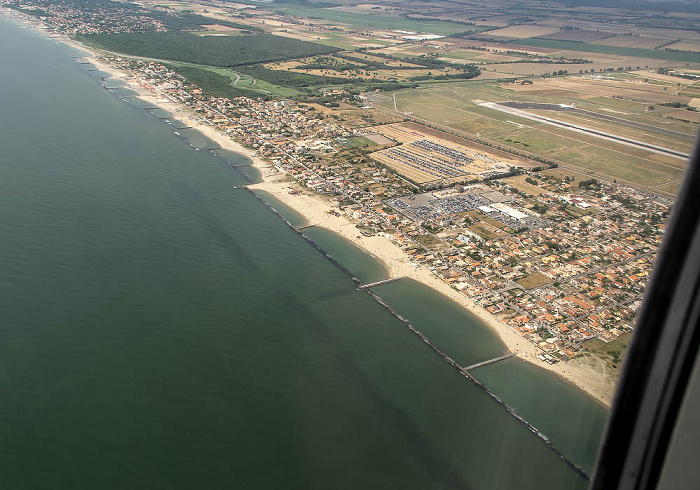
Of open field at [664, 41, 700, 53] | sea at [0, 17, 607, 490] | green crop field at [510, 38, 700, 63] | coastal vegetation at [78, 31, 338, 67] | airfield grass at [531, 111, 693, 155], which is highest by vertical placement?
open field at [664, 41, 700, 53]

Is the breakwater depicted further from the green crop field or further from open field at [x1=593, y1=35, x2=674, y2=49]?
open field at [x1=593, y1=35, x2=674, y2=49]

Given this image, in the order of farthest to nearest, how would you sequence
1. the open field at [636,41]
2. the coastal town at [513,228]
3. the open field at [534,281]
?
the open field at [636,41] → the open field at [534,281] → the coastal town at [513,228]

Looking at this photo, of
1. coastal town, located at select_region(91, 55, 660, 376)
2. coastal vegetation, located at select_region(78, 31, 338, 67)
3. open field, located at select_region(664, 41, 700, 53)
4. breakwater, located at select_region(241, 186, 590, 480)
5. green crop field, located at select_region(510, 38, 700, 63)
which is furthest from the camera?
open field, located at select_region(664, 41, 700, 53)

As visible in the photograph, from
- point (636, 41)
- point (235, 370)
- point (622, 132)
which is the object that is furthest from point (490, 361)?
point (636, 41)

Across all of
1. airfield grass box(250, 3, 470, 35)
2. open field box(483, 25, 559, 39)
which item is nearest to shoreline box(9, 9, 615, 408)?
airfield grass box(250, 3, 470, 35)

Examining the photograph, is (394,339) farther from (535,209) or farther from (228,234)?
(535,209)

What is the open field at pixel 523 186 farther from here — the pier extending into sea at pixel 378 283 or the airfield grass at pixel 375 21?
the airfield grass at pixel 375 21

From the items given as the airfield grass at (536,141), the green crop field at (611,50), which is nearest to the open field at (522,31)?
the green crop field at (611,50)

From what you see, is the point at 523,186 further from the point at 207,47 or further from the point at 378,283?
the point at 207,47
